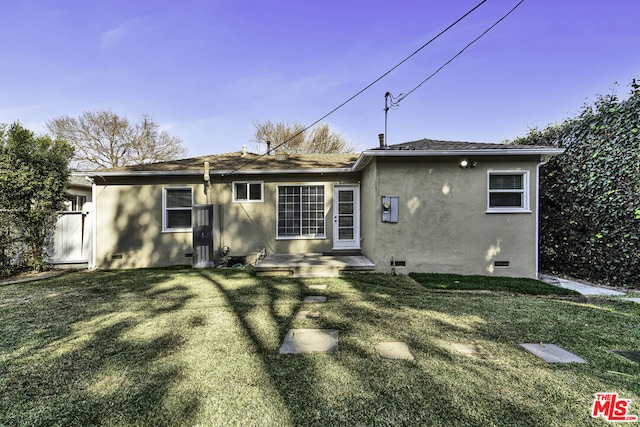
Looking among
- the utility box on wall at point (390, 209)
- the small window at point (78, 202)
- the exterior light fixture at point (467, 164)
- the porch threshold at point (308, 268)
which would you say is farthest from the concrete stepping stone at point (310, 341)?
the small window at point (78, 202)

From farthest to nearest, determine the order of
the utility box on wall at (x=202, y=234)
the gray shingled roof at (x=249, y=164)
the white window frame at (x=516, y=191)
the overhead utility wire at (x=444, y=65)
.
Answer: the gray shingled roof at (x=249, y=164) < the utility box on wall at (x=202, y=234) < the white window frame at (x=516, y=191) < the overhead utility wire at (x=444, y=65)

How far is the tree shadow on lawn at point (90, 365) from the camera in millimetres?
1850

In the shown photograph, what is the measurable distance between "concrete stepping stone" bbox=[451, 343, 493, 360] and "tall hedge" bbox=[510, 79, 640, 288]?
5213 mm

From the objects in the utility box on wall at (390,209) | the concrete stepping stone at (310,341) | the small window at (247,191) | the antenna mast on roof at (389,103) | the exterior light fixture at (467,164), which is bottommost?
the concrete stepping stone at (310,341)

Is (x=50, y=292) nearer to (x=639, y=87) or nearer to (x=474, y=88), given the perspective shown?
(x=639, y=87)

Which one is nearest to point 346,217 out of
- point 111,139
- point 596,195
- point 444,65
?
point 444,65

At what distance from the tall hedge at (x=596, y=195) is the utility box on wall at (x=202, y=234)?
28.7ft

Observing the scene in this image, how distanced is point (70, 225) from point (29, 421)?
27.8 feet

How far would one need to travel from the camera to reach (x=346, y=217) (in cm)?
859

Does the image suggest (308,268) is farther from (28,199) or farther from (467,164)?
(28,199)

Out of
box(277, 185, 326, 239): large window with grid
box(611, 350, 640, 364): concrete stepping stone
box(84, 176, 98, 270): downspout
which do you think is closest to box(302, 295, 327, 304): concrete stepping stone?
box(611, 350, 640, 364): concrete stepping stone

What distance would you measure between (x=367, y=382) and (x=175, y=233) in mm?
7910

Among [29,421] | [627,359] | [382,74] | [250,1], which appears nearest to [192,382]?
[29,421]

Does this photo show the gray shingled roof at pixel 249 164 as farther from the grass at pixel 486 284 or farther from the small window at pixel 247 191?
the grass at pixel 486 284
